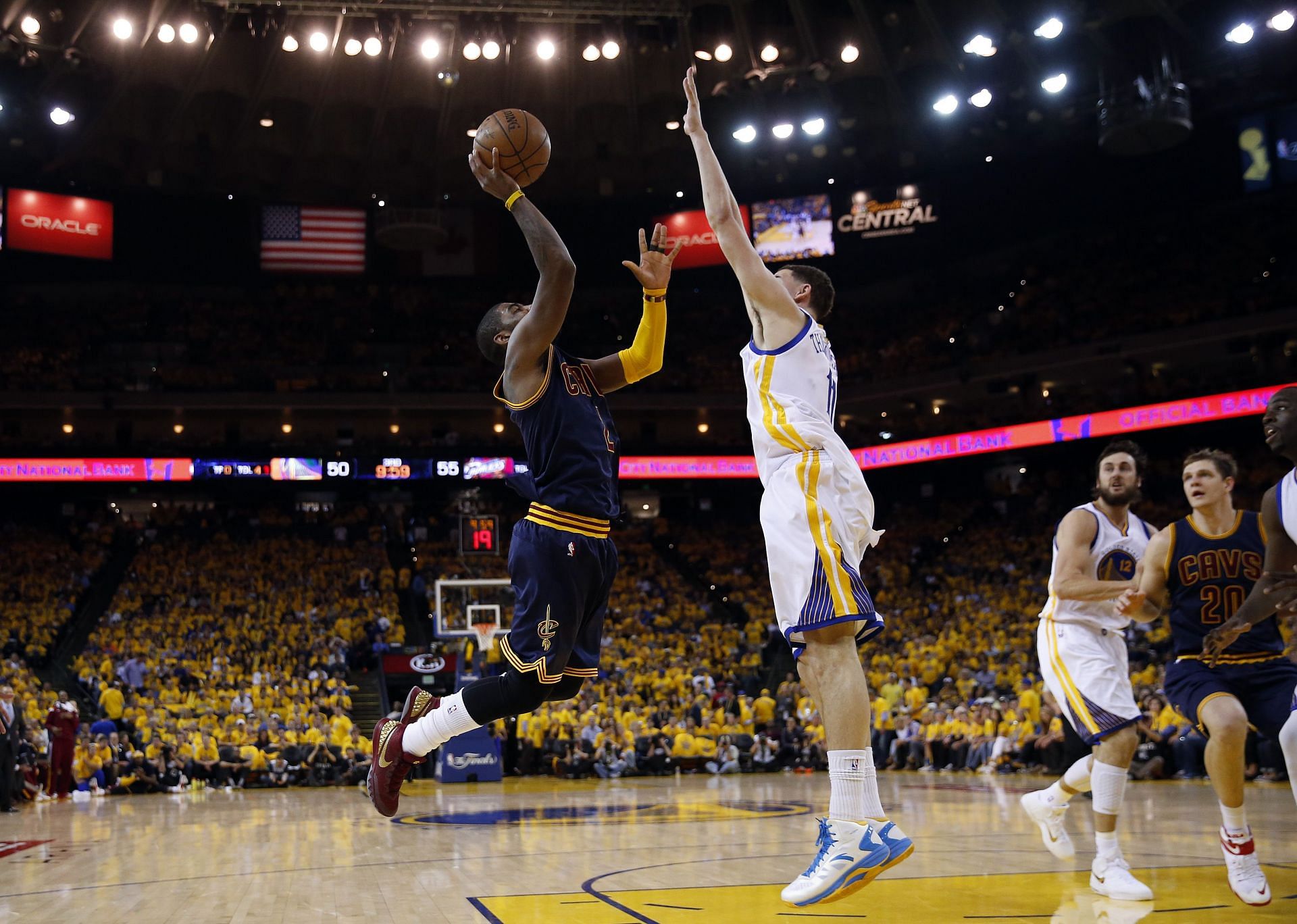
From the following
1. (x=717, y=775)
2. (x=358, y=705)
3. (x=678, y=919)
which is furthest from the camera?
(x=358, y=705)

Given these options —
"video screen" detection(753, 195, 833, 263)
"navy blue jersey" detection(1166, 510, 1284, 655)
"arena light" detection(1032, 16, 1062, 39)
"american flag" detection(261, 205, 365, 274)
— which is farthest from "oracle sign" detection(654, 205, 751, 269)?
"navy blue jersey" detection(1166, 510, 1284, 655)

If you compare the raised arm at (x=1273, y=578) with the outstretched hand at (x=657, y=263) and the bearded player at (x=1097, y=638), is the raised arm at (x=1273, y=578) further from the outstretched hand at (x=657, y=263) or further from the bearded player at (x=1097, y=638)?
the outstretched hand at (x=657, y=263)

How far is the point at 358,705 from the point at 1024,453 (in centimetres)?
1768

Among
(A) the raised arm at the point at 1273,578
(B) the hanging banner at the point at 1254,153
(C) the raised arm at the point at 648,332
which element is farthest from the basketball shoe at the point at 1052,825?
(B) the hanging banner at the point at 1254,153

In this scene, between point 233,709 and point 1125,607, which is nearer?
point 1125,607

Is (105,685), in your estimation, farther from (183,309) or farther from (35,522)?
(183,309)

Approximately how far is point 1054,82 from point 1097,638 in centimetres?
1866

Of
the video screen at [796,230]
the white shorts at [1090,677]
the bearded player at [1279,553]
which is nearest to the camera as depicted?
the bearded player at [1279,553]

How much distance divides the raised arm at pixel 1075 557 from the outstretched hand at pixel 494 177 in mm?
3351

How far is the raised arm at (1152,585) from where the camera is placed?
225 inches

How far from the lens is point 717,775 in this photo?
18797mm

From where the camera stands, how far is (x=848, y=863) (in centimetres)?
425

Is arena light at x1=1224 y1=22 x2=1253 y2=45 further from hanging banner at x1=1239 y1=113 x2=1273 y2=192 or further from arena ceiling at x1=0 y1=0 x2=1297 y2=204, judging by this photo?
A: hanging banner at x1=1239 y1=113 x2=1273 y2=192

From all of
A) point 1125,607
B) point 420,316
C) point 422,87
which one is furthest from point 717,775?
point 420,316
